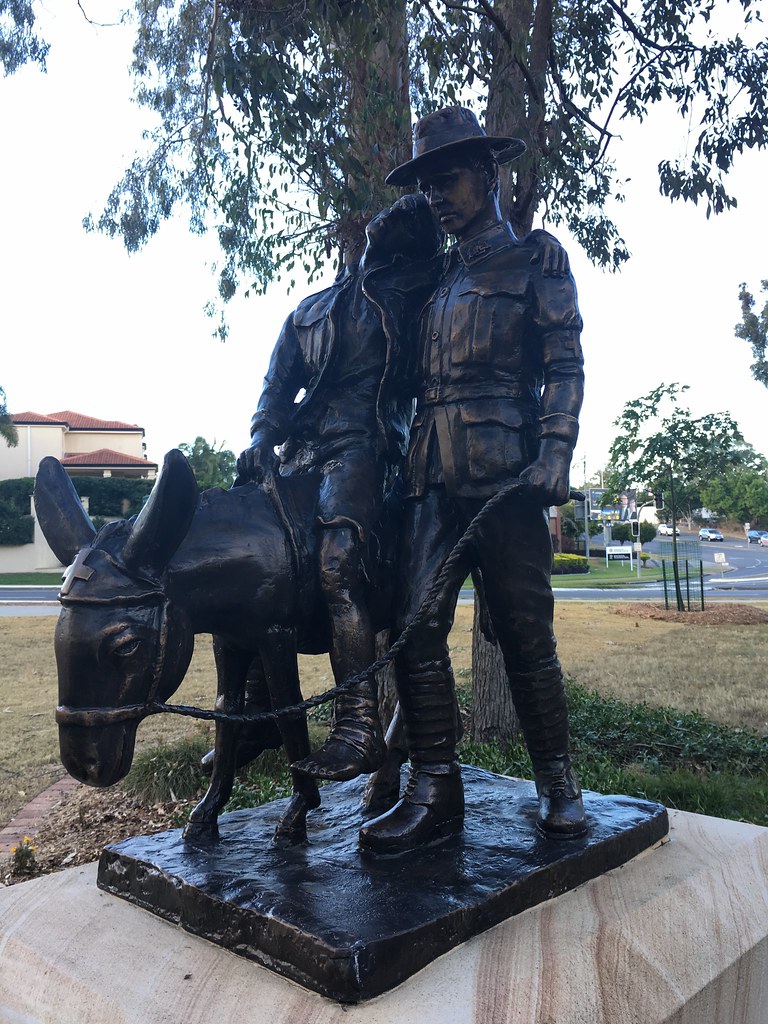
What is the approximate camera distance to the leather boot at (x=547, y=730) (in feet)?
9.55

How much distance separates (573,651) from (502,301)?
8840 mm

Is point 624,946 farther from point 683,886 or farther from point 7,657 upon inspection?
point 7,657

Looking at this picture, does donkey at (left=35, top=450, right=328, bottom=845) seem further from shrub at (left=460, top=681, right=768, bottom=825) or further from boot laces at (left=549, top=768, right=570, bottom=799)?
shrub at (left=460, top=681, right=768, bottom=825)

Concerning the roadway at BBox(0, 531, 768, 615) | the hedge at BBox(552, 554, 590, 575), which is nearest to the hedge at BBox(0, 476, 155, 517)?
the roadway at BBox(0, 531, 768, 615)

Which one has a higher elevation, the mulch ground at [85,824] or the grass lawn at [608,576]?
the grass lawn at [608,576]

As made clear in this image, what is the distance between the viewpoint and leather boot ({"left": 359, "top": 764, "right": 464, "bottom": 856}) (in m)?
2.58

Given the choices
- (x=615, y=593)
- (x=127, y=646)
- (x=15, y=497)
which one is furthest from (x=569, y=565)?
(x=127, y=646)

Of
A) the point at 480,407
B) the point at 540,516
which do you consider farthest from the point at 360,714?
the point at 480,407

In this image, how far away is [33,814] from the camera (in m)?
5.77

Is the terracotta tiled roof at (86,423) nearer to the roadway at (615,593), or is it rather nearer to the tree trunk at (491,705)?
the roadway at (615,593)

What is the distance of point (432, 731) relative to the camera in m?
2.79

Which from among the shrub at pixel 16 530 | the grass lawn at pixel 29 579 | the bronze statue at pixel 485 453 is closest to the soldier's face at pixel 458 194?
the bronze statue at pixel 485 453

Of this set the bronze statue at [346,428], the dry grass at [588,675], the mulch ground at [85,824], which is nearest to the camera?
the bronze statue at [346,428]

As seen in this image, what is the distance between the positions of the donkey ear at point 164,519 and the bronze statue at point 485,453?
2.76 ft
